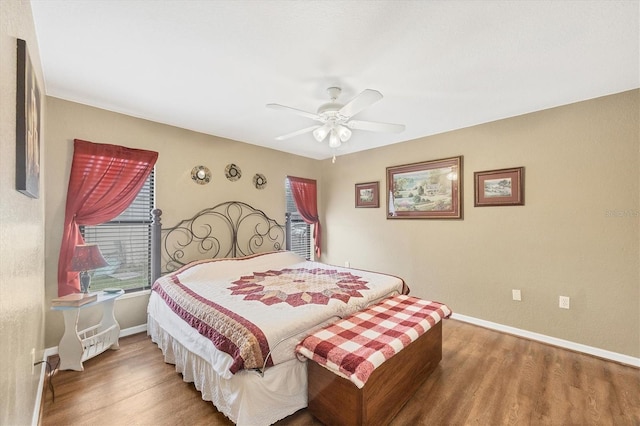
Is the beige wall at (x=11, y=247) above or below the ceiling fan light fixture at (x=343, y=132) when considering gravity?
below

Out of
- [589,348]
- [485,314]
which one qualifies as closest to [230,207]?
[485,314]

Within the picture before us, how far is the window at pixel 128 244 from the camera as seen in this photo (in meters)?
2.88

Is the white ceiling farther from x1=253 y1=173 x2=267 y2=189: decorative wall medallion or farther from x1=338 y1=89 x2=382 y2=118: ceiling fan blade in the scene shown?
x1=253 y1=173 x2=267 y2=189: decorative wall medallion

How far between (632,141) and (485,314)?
7.42ft

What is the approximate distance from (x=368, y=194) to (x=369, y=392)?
10.8ft

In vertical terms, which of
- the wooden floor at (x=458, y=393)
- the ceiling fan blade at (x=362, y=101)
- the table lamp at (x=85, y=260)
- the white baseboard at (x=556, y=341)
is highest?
the ceiling fan blade at (x=362, y=101)

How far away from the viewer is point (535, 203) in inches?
115

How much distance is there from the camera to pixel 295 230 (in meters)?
4.99

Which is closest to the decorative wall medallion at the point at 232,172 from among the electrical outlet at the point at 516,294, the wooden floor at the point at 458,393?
the wooden floor at the point at 458,393

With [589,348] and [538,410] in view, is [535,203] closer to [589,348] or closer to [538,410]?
[589,348]

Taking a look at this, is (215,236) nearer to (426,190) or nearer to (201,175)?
(201,175)

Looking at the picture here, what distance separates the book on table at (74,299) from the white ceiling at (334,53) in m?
1.92

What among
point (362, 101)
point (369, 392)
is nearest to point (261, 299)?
point (369, 392)

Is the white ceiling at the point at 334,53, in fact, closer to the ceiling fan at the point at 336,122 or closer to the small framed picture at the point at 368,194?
the ceiling fan at the point at 336,122
